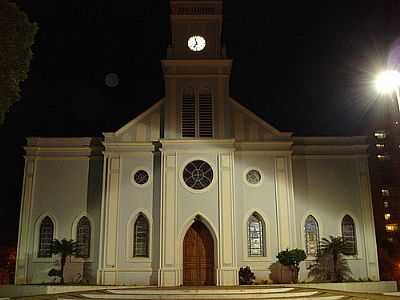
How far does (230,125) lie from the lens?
1033 inches

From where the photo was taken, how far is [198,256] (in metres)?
24.8

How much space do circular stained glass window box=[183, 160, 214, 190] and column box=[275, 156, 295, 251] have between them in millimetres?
3610

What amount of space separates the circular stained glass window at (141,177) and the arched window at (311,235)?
8.85m

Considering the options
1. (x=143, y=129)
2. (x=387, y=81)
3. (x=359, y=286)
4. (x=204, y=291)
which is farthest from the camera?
(x=143, y=129)

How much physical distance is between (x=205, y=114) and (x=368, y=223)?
34.2 ft

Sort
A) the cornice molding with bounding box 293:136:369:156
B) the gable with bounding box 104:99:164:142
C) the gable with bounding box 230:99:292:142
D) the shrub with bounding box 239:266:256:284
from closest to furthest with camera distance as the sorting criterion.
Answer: the shrub with bounding box 239:266:256:284, the gable with bounding box 104:99:164:142, the gable with bounding box 230:99:292:142, the cornice molding with bounding box 293:136:369:156

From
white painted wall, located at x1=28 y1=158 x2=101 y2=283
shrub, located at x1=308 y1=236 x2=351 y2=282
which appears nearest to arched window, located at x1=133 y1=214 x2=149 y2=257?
white painted wall, located at x1=28 y1=158 x2=101 y2=283

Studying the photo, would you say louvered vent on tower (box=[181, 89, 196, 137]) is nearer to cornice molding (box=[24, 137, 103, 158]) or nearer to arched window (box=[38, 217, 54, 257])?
cornice molding (box=[24, 137, 103, 158])

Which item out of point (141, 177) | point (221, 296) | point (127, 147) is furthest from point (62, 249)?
point (221, 296)

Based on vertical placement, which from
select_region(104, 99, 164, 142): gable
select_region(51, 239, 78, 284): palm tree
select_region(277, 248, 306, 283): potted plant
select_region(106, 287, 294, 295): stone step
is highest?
select_region(104, 99, 164, 142): gable

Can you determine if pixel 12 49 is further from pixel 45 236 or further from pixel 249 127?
pixel 249 127

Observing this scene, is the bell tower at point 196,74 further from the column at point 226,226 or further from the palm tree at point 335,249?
the palm tree at point 335,249

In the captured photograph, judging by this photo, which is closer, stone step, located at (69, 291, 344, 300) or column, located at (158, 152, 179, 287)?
stone step, located at (69, 291, 344, 300)

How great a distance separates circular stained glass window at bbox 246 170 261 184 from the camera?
84.9ft
